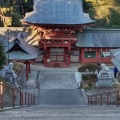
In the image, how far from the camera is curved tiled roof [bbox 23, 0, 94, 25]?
116 ft

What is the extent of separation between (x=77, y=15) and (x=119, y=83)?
11002mm

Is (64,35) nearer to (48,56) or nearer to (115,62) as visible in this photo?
(48,56)

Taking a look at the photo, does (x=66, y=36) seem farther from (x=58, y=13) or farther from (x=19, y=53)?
(x=19, y=53)

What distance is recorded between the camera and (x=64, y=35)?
117 ft

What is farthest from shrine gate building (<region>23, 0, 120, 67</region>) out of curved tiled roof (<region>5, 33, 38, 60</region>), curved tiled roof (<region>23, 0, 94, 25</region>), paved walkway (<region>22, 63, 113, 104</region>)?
curved tiled roof (<region>5, 33, 38, 60</region>)

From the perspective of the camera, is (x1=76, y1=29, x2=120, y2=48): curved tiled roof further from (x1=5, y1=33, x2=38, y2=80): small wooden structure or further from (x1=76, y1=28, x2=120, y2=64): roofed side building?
(x1=5, y1=33, x2=38, y2=80): small wooden structure

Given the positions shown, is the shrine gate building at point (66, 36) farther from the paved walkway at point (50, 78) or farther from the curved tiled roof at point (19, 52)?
the curved tiled roof at point (19, 52)

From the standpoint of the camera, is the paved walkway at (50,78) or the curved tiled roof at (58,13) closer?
the paved walkway at (50,78)

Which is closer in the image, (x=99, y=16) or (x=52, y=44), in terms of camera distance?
(x=52, y=44)

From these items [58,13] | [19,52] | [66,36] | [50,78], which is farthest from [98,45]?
[19,52]

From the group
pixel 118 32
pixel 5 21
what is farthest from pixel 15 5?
pixel 118 32

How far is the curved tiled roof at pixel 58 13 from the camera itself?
3528cm

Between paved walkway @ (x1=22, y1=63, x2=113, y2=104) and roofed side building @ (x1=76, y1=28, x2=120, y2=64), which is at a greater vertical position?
roofed side building @ (x1=76, y1=28, x2=120, y2=64)

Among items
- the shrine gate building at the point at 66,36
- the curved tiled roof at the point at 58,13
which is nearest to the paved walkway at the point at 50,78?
the shrine gate building at the point at 66,36
